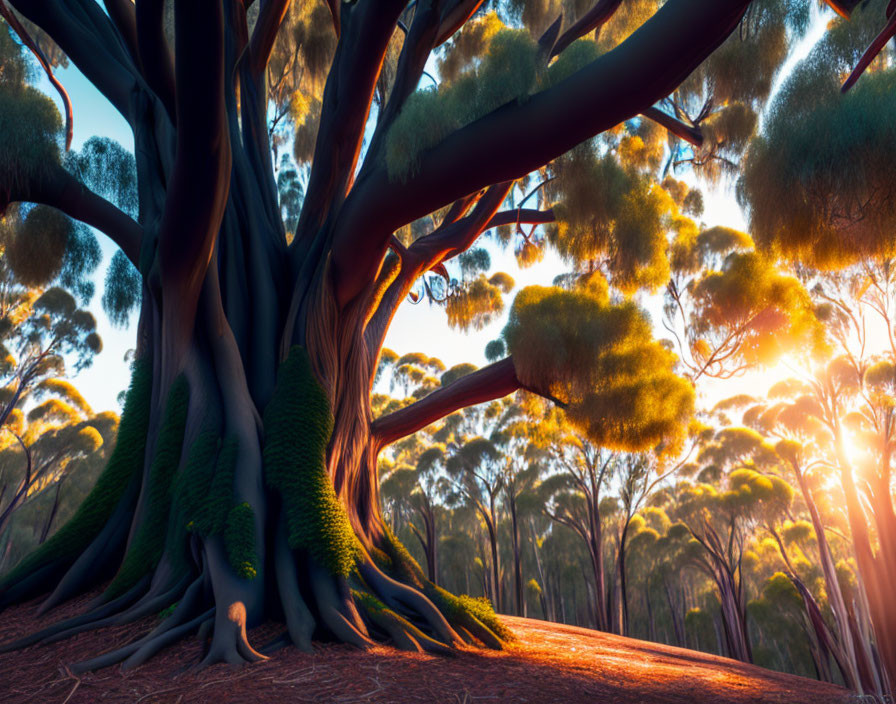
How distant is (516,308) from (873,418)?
40.4 ft

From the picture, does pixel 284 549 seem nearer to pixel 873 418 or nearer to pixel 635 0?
pixel 635 0

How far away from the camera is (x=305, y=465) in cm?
565

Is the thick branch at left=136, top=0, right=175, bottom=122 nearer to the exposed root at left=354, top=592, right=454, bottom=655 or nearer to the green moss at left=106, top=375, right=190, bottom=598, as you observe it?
the green moss at left=106, top=375, right=190, bottom=598

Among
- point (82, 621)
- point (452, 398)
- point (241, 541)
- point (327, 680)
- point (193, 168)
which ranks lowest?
point (327, 680)

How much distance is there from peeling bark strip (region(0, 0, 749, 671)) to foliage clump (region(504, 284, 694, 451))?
751 mm

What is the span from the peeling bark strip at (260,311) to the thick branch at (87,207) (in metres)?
0.03

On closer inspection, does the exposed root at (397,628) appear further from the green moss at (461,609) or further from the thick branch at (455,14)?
the thick branch at (455,14)

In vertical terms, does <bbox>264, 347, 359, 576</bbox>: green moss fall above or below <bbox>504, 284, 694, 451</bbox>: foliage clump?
below

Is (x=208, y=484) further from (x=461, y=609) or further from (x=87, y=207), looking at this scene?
(x=87, y=207)

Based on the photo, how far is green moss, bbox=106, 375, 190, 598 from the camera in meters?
5.14

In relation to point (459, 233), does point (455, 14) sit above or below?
above

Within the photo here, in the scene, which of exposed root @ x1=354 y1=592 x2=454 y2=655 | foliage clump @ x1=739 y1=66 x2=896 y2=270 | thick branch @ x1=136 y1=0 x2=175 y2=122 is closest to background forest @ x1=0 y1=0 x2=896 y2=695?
foliage clump @ x1=739 y1=66 x2=896 y2=270

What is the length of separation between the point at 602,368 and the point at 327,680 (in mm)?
5335

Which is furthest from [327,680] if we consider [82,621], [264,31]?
[264,31]
